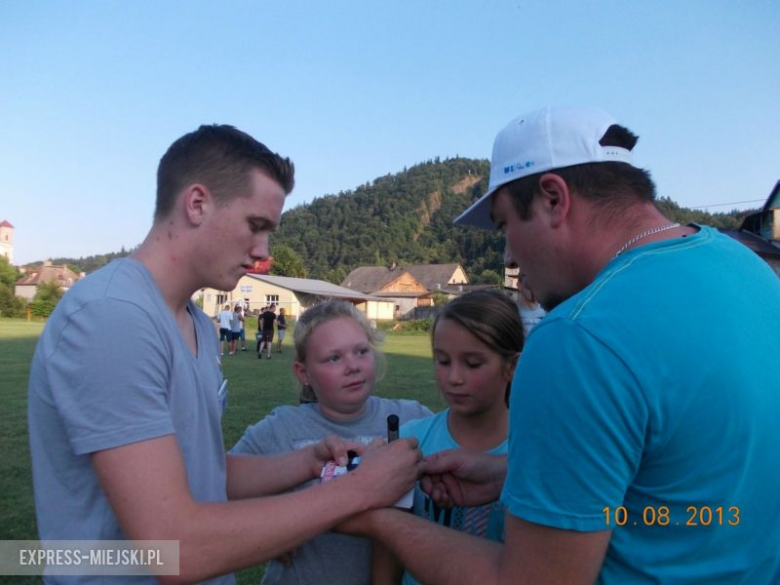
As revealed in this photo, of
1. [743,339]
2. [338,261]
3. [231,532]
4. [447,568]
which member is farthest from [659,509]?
[338,261]

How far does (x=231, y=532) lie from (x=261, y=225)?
106 cm

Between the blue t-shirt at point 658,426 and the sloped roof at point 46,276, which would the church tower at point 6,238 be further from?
the blue t-shirt at point 658,426

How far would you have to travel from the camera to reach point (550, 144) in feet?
5.36

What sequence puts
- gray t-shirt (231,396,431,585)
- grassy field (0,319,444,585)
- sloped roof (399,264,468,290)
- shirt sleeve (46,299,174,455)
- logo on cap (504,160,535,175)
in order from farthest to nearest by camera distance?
sloped roof (399,264,468,290)
grassy field (0,319,444,585)
gray t-shirt (231,396,431,585)
logo on cap (504,160,535,175)
shirt sleeve (46,299,174,455)

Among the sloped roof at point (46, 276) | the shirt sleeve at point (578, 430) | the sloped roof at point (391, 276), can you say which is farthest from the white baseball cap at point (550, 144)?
the sloped roof at point (46, 276)

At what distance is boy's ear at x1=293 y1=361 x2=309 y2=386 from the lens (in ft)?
10.2

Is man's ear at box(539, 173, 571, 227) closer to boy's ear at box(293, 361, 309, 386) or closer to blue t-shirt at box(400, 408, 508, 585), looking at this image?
blue t-shirt at box(400, 408, 508, 585)

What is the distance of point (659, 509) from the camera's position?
1.31 m

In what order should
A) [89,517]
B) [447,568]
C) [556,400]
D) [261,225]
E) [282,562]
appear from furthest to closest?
[282,562] → [261,225] → [89,517] → [447,568] → [556,400]

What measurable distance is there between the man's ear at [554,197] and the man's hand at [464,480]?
1026mm

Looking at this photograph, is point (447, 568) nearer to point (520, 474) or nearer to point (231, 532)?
point (520, 474)

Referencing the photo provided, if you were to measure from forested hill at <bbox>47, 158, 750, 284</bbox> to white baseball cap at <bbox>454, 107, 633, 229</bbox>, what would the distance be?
10211 centimetres

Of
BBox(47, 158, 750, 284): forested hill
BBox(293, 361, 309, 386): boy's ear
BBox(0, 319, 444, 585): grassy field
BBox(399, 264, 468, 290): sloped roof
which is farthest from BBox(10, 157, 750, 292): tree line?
BBox(293, 361, 309, 386): boy's ear

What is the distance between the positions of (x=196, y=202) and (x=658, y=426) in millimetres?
1534
